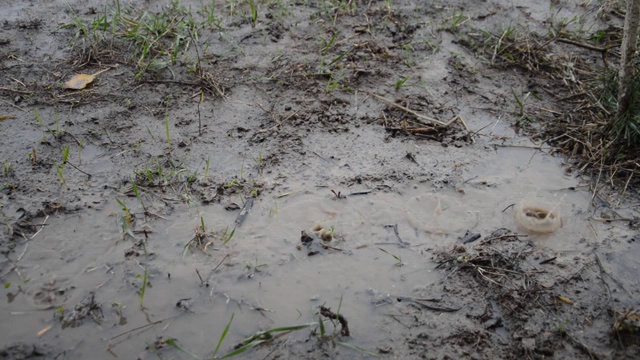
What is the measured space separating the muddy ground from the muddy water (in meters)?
0.01

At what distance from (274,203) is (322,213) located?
0.89 feet

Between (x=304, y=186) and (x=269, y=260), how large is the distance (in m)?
0.59

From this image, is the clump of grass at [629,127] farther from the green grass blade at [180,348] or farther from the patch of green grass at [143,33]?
the patch of green grass at [143,33]

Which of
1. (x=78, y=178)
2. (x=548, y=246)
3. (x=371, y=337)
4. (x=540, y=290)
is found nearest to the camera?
(x=371, y=337)

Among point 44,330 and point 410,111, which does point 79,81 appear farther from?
point 410,111

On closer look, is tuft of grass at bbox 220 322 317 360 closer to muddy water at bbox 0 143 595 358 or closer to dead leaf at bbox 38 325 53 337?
muddy water at bbox 0 143 595 358

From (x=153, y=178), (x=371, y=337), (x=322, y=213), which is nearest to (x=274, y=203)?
(x=322, y=213)

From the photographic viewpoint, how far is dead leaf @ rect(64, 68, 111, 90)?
3.81 metres

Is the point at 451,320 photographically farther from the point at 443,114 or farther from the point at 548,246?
the point at 443,114

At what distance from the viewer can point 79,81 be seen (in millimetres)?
3842

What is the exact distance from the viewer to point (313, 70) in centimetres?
407

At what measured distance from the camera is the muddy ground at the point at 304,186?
2498 millimetres

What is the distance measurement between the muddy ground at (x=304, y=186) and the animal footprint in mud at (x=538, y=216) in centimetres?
3

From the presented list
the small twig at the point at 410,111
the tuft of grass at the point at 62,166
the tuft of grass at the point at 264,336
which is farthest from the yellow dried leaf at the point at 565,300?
the tuft of grass at the point at 62,166
